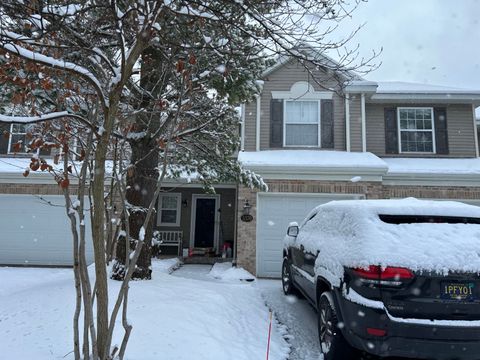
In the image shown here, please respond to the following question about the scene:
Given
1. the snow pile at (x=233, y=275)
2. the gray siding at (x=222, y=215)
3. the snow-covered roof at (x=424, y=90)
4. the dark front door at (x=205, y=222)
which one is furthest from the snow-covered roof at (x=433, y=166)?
the dark front door at (x=205, y=222)

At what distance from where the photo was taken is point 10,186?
485 inches

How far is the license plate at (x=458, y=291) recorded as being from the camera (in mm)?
3385

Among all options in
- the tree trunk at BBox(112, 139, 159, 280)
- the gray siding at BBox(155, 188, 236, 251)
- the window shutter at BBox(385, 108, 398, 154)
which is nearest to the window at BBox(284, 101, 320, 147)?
the window shutter at BBox(385, 108, 398, 154)

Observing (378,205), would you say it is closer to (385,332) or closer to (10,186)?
(385,332)

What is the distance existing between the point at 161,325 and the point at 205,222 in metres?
10.9

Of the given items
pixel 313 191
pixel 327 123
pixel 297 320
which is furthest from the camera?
pixel 327 123

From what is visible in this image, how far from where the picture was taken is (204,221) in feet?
49.9

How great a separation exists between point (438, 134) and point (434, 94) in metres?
1.36

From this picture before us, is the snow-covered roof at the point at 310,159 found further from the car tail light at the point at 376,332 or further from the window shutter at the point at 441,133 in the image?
the car tail light at the point at 376,332

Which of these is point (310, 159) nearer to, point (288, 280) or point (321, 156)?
point (321, 156)

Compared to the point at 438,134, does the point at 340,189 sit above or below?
below

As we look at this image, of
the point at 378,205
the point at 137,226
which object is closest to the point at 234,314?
the point at 137,226

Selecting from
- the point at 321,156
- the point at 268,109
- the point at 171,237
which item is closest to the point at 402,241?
the point at 321,156

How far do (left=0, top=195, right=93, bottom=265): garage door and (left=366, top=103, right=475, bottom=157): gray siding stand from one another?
33.3ft
